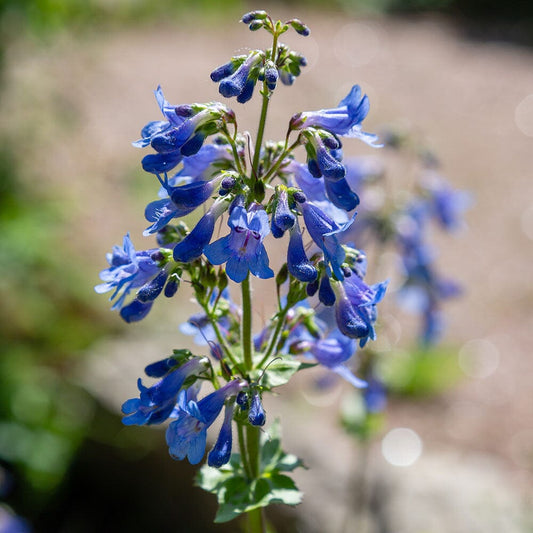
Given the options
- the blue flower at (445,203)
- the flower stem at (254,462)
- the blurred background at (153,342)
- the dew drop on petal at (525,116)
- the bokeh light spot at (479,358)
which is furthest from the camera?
the dew drop on petal at (525,116)

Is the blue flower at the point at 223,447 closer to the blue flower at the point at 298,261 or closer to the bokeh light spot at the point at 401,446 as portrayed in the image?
the blue flower at the point at 298,261

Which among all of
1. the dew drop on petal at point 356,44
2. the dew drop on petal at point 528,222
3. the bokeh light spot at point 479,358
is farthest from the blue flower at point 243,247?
the dew drop on petal at point 356,44

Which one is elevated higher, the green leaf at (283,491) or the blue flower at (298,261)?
the blue flower at (298,261)

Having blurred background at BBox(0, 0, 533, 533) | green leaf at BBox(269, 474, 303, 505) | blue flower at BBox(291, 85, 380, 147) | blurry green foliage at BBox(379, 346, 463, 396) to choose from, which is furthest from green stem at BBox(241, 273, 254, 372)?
blurry green foliage at BBox(379, 346, 463, 396)

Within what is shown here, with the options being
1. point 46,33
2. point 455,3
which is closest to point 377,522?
point 46,33

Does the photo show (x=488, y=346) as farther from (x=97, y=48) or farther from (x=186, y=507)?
(x=97, y=48)

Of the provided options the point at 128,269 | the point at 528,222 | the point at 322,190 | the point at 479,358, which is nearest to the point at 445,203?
the point at 322,190

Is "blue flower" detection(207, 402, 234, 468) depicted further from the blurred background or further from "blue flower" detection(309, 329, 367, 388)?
the blurred background
